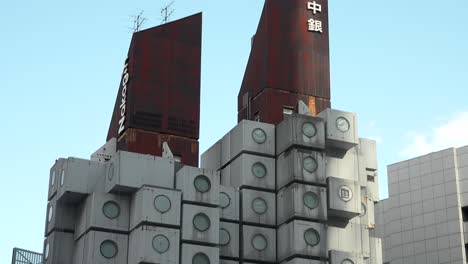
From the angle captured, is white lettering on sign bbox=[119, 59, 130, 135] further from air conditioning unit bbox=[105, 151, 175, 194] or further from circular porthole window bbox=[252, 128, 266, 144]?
circular porthole window bbox=[252, 128, 266, 144]

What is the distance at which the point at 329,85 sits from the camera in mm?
96875

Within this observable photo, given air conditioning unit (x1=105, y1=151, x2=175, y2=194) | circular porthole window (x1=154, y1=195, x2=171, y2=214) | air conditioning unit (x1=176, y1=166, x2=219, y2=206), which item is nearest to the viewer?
circular porthole window (x1=154, y1=195, x2=171, y2=214)

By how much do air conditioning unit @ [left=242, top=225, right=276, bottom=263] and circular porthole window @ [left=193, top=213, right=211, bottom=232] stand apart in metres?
5.60

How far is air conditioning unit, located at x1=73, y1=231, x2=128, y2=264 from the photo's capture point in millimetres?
81000

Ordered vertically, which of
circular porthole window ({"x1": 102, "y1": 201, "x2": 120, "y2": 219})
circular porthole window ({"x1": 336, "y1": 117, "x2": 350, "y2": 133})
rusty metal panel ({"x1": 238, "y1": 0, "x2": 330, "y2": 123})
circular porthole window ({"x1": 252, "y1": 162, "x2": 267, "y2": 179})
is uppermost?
rusty metal panel ({"x1": 238, "y1": 0, "x2": 330, "y2": 123})

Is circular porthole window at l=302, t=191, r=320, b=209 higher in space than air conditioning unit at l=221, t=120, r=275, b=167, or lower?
lower

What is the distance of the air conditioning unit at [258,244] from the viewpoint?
87.3m

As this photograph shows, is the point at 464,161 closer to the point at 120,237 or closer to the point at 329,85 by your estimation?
the point at 329,85

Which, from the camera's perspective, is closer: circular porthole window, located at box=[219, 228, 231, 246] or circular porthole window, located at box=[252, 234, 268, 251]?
circular porthole window, located at box=[219, 228, 231, 246]

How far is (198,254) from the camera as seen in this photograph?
81.9 meters

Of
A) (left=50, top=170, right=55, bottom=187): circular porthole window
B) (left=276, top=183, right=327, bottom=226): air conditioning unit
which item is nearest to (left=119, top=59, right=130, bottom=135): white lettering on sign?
(left=50, top=170, right=55, bottom=187): circular porthole window

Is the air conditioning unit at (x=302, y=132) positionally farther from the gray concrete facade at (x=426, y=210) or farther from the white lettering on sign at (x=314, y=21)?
the gray concrete facade at (x=426, y=210)

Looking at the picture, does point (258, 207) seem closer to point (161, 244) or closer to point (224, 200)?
point (224, 200)

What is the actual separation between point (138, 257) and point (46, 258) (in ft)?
32.8
